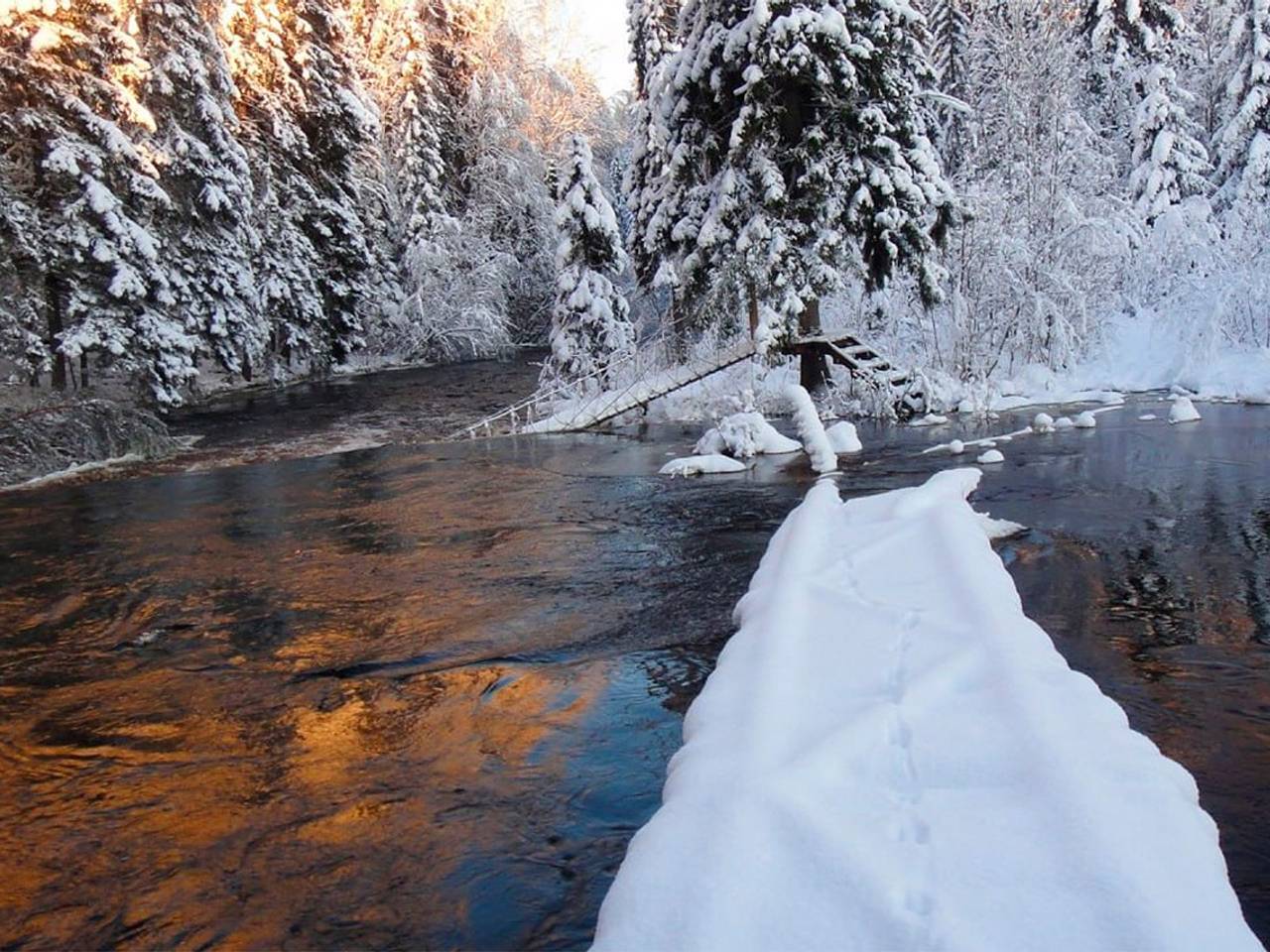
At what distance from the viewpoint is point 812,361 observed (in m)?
18.7

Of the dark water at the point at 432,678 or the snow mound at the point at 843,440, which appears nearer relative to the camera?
the dark water at the point at 432,678

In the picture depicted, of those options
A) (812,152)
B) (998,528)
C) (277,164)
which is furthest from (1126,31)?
(998,528)

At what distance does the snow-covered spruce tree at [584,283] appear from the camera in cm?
2372

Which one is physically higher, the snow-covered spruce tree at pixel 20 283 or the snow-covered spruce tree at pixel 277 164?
the snow-covered spruce tree at pixel 277 164

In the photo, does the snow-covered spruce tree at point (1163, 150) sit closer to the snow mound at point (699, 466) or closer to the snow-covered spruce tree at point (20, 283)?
the snow mound at point (699, 466)

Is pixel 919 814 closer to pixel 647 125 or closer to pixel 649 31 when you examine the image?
pixel 647 125

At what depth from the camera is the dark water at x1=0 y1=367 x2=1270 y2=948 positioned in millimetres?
3479

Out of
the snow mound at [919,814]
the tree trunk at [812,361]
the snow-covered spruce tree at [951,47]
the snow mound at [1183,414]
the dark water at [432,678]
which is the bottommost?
the dark water at [432,678]

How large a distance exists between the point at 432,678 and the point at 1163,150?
96.5ft

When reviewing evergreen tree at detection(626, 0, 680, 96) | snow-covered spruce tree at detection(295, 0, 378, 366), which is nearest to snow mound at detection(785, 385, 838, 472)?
evergreen tree at detection(626, 0, 680, 96)

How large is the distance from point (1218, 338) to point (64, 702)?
2136 centimetres

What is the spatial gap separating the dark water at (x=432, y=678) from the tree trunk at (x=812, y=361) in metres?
7.36

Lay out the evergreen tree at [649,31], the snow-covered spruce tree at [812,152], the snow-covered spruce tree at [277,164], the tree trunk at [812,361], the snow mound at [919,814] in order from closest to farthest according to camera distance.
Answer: the snow mound at [919,814] < the snow-covered spruce tree at [812,152] < the tree trunk at [812,361] < the evergreen tree at [649,31] < the snow-covered spruce tree at [277,164]

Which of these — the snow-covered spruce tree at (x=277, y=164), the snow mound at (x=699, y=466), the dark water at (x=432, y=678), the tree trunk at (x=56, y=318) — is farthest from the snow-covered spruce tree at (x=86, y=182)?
the snow mound at (x=699, y=466)
